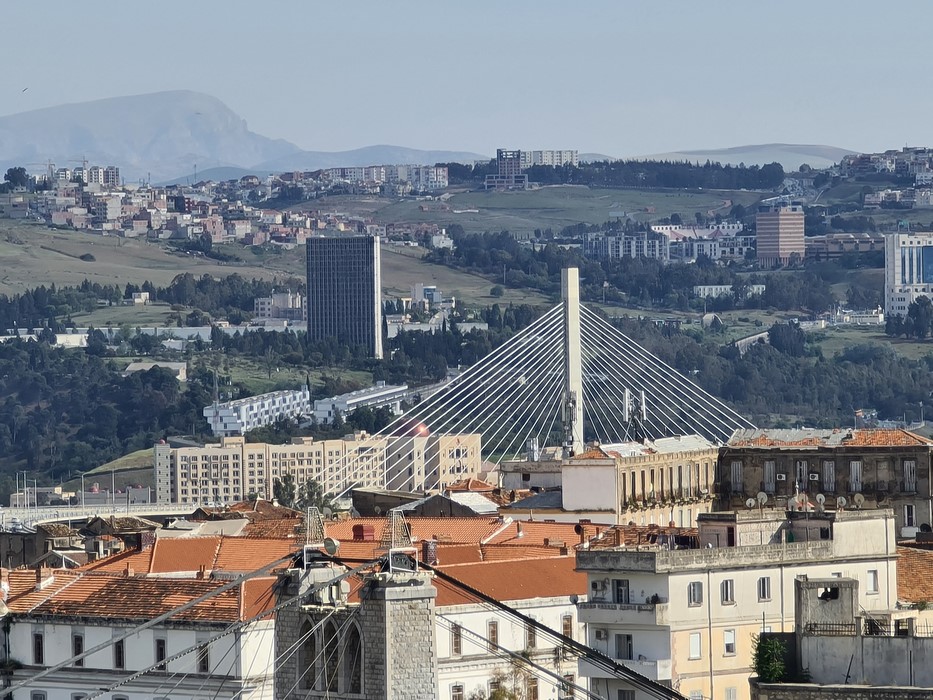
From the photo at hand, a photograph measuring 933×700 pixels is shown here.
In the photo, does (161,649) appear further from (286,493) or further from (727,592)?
(286,493)

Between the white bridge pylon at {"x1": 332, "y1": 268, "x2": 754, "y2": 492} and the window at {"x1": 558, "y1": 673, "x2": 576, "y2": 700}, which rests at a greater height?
the window at {"x1": 558, "y1": 673, "x2": 576, "y2": 700}

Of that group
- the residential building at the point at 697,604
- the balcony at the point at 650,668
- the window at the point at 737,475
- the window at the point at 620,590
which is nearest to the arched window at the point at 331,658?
the residential building at the point at 697,604

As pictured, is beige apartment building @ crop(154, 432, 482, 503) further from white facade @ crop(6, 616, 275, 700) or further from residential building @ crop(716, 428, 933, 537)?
white facade @ crop(6, 616, 275, 700)

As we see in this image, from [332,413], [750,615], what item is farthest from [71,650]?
[332,413]

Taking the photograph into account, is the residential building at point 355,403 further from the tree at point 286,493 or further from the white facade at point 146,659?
the white facade at point 146,659

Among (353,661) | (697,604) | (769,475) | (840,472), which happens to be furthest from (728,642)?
(769,475)

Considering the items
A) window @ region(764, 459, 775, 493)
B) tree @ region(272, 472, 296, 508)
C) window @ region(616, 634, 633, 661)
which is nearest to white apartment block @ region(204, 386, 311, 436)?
tree @ region(272, 472, 296, 508)
